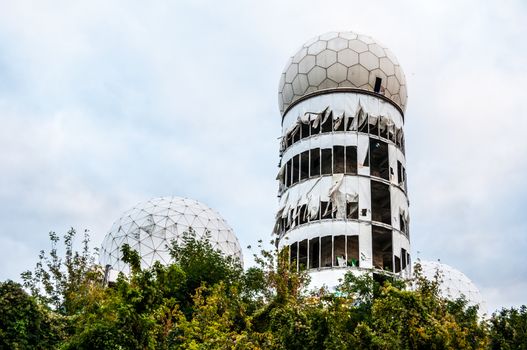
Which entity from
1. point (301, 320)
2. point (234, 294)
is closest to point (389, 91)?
point (234, 294)

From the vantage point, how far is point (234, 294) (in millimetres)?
20828

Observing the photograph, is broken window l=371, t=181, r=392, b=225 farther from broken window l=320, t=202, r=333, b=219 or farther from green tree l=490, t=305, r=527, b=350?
green tree l=490, t=305, r=527, b=350

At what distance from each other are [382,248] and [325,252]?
2812 millimetres

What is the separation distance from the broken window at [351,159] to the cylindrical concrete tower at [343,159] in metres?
0.05

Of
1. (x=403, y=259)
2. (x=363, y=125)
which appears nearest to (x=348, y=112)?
(x=363, y=125)

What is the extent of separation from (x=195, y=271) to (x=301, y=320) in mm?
11466

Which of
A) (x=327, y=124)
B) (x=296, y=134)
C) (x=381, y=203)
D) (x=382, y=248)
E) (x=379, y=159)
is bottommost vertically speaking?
(x=382, y=248)

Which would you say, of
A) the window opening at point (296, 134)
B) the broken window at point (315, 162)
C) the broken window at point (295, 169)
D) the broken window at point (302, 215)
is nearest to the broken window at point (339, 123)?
the broken window at point (315, 162)

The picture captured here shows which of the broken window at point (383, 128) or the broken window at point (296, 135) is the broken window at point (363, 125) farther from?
the broken window at point (296, 135)

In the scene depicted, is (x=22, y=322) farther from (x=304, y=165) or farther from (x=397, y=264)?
(x=397, y=264)

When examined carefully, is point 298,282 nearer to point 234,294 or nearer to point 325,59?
point 234,294

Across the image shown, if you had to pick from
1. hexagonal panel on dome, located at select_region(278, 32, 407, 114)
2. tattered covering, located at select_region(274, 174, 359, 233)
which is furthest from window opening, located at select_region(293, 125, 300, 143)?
tattered covering, located at select_region(274, 174, 359, 233)

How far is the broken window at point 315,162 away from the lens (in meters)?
31.7

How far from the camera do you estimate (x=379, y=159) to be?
33.1 meters
